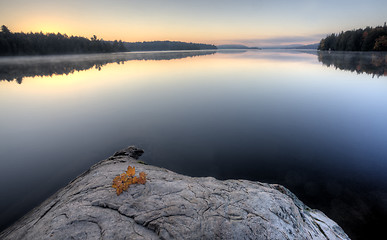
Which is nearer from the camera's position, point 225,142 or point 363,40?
point 225,142

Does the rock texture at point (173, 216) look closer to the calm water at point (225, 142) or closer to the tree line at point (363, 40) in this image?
the calm water at point (225, 142)

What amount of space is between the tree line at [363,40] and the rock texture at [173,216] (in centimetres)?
17551

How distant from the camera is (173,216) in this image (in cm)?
529

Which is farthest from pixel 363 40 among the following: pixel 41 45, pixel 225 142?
pixel 41 45

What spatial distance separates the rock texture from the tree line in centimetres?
→ 17551

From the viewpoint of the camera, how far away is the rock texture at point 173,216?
481 cm

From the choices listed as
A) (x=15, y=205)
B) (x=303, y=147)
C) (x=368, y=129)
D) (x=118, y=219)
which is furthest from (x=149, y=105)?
(x=368, y=129)

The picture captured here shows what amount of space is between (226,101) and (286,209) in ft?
66.7

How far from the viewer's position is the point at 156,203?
5777mm

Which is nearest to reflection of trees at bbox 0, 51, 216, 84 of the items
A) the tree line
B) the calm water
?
the calm water

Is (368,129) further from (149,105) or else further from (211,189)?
(149,105)

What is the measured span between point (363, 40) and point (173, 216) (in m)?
194

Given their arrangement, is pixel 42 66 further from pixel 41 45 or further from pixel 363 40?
pixel 363 40

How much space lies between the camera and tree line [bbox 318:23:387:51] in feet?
389
